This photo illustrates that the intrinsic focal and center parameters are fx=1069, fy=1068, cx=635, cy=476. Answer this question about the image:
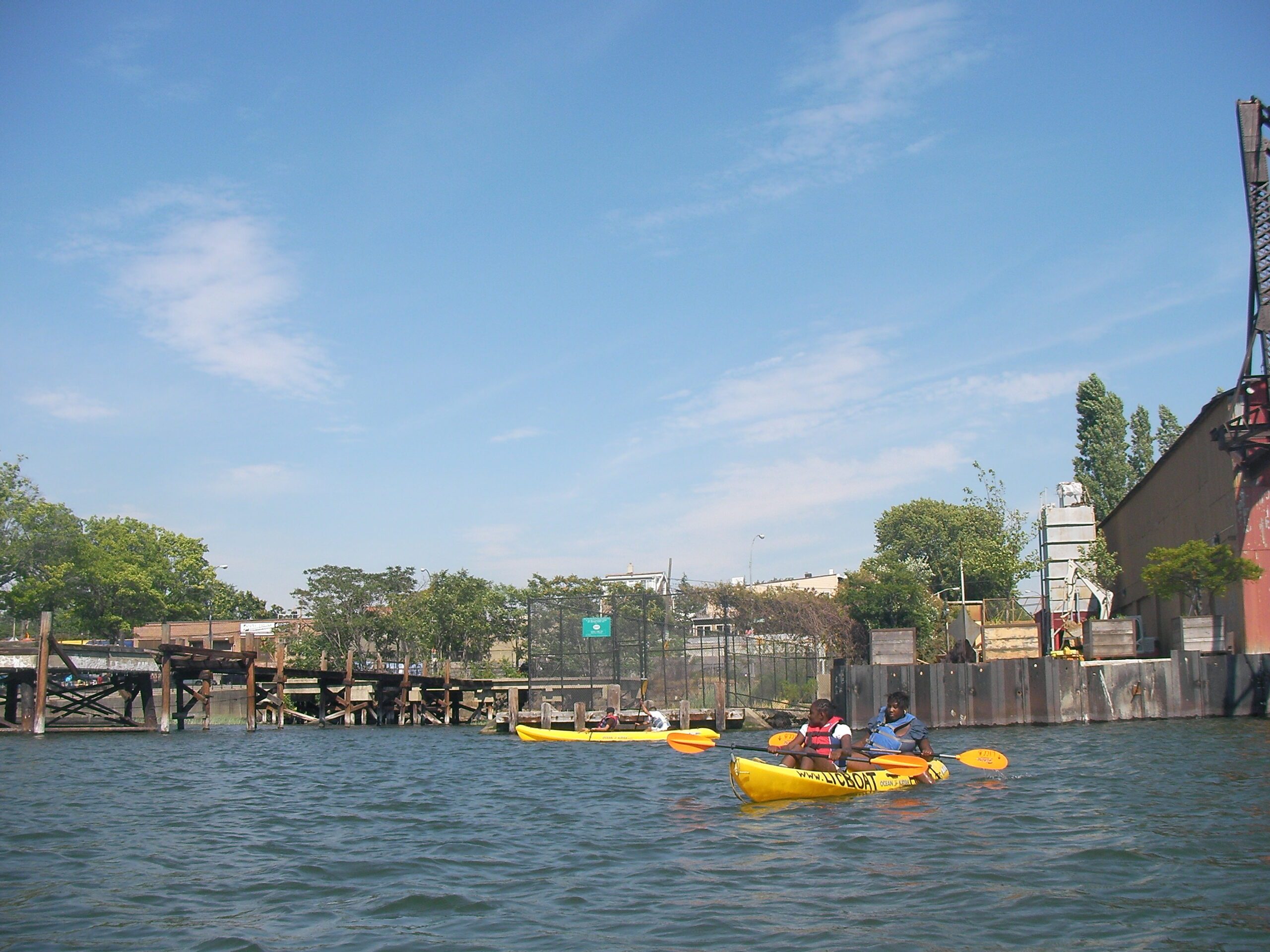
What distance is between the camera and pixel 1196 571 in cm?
3206

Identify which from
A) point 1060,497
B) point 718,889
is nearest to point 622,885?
point 718,889

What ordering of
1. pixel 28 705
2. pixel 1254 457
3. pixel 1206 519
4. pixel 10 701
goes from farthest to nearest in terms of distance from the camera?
1. pixel 10 701
2. pixel 28 705
3. pixel 1206 519
4. pixel 1254 457

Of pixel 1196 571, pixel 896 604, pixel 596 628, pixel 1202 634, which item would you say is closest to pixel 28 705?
pixel 596 628

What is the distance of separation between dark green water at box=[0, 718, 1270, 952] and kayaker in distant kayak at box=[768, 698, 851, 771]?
912mm

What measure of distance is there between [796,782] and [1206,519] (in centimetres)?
2613

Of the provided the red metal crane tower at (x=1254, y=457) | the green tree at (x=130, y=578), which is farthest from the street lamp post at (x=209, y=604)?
the red metal crane tower at (x=1254, y=457)

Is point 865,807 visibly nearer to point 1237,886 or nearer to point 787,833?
point 787,833

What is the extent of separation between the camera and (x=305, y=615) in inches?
2783

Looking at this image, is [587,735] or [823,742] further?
[587,735]

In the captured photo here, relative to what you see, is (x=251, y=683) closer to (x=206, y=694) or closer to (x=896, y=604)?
(x=206, y=694)

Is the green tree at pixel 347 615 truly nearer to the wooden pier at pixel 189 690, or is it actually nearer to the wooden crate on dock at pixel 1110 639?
the wooden pier at pixel 189 690

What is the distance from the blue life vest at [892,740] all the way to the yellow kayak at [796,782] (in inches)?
28.6

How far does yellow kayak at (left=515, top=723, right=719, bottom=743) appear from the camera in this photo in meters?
32.1

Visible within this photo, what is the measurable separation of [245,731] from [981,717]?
2912 cm
